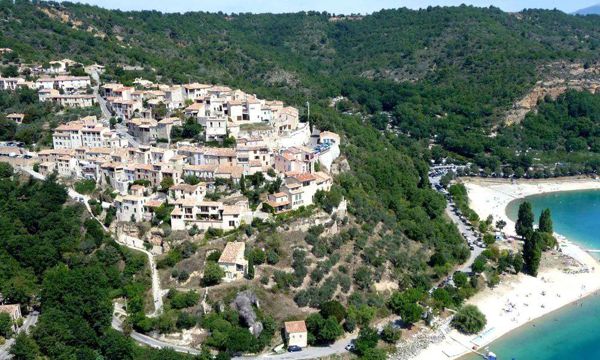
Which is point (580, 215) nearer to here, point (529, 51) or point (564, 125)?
point (564, 125)

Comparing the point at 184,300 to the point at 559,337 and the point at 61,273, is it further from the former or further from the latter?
the point at 559,337

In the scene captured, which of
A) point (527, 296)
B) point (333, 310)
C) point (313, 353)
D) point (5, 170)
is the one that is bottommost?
point (527, 296)

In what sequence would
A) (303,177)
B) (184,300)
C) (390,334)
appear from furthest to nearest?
(303,177)
(390,334)
(184,300)

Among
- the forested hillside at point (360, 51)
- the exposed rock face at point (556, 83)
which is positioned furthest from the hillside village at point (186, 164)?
the exposed rock face at point (556, 83)

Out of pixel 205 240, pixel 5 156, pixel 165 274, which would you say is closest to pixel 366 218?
pixel 205 240

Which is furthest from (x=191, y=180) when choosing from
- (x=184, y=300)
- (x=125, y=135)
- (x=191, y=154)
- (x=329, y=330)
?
(x=329, y=330)

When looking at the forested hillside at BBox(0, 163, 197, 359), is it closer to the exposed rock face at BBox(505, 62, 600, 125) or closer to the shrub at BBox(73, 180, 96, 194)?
the shrub at BBox(73, 180, 96, 194)

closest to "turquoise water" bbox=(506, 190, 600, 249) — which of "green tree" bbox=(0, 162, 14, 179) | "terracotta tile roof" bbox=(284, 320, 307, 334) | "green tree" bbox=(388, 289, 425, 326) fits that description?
"green tree" bbox=(388, 289, 425, 326)

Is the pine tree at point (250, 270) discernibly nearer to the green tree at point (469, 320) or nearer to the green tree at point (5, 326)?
the green tree at point (5, 326)
